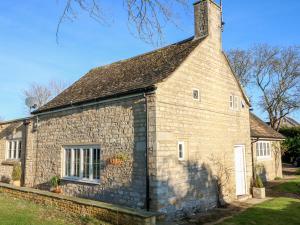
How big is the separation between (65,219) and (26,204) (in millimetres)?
3292

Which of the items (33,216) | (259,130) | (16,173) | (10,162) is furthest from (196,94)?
(10,162)

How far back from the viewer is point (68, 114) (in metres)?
15.4

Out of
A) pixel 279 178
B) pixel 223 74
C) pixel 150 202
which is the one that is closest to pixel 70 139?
pixel 150 202

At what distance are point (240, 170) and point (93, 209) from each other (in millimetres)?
9032

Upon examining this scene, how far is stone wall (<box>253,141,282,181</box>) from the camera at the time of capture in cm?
2285

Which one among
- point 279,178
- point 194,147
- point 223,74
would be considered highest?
point 223,74

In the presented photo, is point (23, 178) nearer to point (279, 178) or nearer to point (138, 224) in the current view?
point (138, 224)

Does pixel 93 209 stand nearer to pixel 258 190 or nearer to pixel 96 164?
pixel 96 164

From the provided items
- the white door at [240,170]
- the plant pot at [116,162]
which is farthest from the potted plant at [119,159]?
the white door at [240,170]

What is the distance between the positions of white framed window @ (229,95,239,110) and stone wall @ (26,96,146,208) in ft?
21.0

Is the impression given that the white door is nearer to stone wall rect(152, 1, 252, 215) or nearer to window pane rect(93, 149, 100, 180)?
Answer: stone wall rect(152, 1, 252, 215)

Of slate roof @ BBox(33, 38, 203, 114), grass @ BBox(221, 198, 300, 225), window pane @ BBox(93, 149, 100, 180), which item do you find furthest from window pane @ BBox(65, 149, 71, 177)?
grass @ BBox(221, 198, 300, 225)

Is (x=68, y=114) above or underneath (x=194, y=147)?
above

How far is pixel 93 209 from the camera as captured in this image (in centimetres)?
1039
